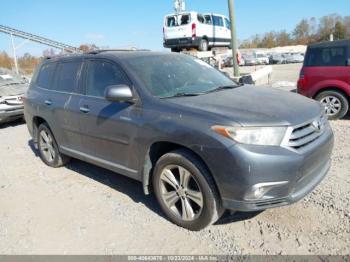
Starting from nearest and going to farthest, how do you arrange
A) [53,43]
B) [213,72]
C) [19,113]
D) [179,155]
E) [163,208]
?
[179,155], [163,208], [213,72], [19,113], [53,43]

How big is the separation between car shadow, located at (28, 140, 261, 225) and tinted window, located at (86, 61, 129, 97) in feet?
4.40

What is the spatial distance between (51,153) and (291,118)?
4.16 m

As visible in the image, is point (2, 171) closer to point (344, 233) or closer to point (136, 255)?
point (136, 255)

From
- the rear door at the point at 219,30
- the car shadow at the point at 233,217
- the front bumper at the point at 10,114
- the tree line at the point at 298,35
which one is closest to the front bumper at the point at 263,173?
the car shadow at the point at 233,217

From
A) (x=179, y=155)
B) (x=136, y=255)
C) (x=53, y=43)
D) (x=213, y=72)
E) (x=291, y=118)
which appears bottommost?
(x=136, y=255)

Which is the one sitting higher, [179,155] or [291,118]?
[291,118]

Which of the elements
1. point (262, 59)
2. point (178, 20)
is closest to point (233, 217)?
point (178, 20)

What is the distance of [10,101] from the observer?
32.1 ft

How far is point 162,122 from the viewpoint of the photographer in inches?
133

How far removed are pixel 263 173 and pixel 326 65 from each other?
18.3 feet

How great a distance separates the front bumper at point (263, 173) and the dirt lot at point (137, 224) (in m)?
0.44

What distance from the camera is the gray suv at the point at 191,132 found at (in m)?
2.90

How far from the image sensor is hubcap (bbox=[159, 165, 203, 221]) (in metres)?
3.31

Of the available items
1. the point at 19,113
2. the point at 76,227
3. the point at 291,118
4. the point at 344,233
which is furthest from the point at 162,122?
the point at 19,113
